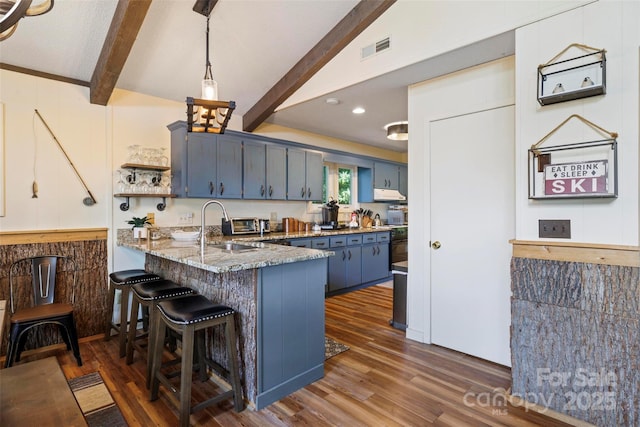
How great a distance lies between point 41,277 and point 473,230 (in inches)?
150

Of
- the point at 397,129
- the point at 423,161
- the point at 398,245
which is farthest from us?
the point at 398,245

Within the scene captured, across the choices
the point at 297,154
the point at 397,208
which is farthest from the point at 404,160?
the point at 297,154

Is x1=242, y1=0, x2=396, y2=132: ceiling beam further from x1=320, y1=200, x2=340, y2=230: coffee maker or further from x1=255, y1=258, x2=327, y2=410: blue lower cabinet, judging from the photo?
x1=255, y1=258, x2=327, y2=410: blue lower cabinet

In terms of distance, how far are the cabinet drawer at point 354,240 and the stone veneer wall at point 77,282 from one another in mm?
3079

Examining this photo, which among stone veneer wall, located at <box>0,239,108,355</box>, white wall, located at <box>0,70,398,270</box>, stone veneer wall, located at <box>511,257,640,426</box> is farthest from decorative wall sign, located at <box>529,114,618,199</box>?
stone veneer wall, located at <box>0,239,108,355</box>

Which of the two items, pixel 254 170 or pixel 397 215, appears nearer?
pixel 254 170

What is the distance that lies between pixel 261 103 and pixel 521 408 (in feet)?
12.6

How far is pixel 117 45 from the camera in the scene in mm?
2602

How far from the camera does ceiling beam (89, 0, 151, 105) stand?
2.35m

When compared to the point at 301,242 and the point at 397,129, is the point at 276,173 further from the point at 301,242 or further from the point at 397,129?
the point at 397,129

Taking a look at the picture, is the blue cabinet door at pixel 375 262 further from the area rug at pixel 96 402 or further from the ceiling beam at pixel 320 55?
the area rug at pixel 96 402

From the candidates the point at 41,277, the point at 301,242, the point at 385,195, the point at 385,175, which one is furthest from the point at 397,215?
the point at 41,277

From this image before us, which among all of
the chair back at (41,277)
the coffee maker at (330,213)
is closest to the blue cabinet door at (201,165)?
the chair back at (41,277)

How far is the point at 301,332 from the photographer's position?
2381 mm
